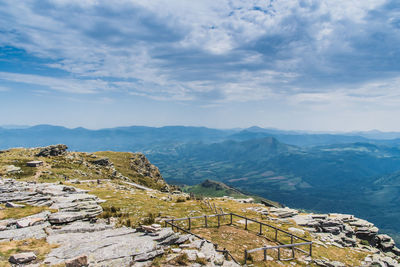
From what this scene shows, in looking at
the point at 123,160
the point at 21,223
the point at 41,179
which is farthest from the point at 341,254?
the point at 123,160

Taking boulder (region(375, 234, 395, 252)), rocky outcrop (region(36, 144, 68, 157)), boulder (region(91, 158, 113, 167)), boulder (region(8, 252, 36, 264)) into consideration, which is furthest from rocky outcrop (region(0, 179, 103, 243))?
boulder (region(375, 234, 395, 252))

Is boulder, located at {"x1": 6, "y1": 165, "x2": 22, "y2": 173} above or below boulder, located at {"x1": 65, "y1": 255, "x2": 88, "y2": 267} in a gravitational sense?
below

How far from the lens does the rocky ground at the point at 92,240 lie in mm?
14453

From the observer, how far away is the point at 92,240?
1720cm

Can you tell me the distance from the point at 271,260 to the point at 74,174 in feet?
160

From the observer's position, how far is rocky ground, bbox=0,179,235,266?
14.5 meters

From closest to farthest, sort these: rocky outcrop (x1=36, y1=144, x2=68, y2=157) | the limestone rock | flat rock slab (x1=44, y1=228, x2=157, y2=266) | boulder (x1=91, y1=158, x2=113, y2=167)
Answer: flat rock slab (x1=44, y1=228, x2=157, y2=266), the limestone rock, rocky outcrop (x1=36, y1=144, x2=68, y2=157), boulder (x1=91, y1=158, x2=113, y2=167)

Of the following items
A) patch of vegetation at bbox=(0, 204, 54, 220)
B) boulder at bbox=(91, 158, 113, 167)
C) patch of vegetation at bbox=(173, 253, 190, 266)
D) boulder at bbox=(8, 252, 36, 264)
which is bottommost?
boulder at bbox=(91, 158, 113, 167)

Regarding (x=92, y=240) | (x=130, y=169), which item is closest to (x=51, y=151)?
(x=130, y=169)

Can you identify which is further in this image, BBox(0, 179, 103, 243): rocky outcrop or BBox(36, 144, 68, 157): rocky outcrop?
BBox(36, 144, 68, 157): rocky outcrop

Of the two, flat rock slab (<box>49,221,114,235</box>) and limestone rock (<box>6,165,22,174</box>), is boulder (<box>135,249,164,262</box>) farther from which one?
limestone rock (<box>6,165,22,174</box>)

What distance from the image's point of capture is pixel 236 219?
2962 centimetres

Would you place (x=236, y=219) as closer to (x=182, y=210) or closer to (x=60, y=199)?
(x=182, y=210)

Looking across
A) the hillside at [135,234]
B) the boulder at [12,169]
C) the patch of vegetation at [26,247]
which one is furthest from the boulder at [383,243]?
the boulder at [12,169]
